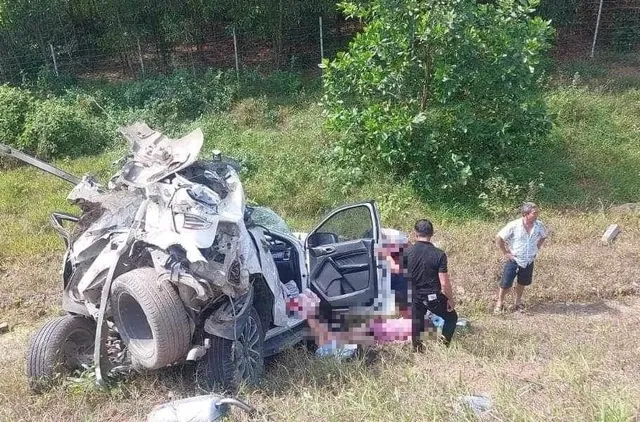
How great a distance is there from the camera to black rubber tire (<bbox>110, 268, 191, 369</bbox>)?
4.06 metres

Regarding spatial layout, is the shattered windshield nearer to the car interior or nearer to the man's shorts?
the car interior

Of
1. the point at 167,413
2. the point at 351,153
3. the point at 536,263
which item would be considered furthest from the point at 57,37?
the point at 167,413

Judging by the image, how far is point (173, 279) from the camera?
4.14 m

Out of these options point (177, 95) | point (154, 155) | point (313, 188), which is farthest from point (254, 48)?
point (154, 155)

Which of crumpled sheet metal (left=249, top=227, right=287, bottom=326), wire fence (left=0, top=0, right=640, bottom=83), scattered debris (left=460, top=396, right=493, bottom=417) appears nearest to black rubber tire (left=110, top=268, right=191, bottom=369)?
crumpled sheet metal (left=249, top=227, right=287, bottom=326)

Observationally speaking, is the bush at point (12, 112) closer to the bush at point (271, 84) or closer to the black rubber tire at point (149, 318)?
the bush at point (271, 84)

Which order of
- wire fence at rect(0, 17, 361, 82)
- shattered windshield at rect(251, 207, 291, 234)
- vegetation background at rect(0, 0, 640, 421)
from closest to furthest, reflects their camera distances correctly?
1. vegetation background at rect(0, 0, 640, 421)
2. shattered windshield at rect(251, 207, 291, 234)
3. wire fence at rect(0, 17, 361, 82)

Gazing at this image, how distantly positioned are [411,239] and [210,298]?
13.9ft

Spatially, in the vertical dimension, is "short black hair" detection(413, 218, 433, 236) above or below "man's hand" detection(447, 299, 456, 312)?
above

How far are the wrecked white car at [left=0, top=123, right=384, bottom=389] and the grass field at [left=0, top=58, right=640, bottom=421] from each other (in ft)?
0.97

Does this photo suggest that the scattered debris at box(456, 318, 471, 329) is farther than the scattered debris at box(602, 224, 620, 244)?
No

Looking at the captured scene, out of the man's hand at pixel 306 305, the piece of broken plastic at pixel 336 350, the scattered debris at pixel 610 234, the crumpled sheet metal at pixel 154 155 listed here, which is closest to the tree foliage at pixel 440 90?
the scattered debris at pixel 610 234

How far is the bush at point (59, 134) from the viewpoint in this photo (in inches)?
441

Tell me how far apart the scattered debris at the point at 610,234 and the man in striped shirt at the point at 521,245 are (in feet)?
6.55
